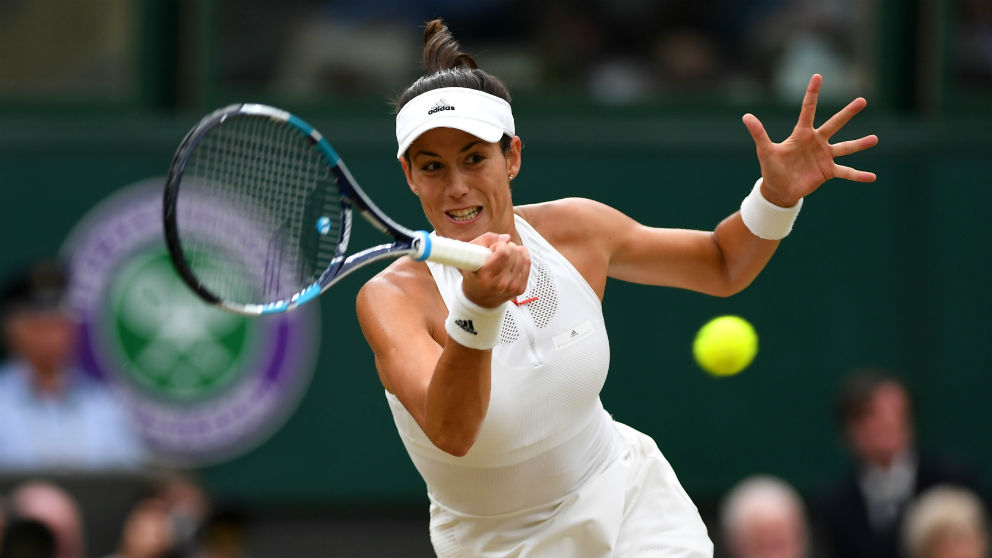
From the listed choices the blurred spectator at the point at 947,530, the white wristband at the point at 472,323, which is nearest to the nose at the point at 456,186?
the white wristband at the point at 472,323

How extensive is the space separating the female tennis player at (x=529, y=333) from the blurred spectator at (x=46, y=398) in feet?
10.1

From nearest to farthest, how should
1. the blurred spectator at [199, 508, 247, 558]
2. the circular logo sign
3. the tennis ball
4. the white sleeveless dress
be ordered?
the white sleeveless dress → the tennis ball → the blurred spectator at [199, 508, 247, 558] → the circular logo sign

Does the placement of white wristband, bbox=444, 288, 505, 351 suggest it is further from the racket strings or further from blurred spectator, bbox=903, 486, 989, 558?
blurred spectator, bbox=903, 486, 989, 558

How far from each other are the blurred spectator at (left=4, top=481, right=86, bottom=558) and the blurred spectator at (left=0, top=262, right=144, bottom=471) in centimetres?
77

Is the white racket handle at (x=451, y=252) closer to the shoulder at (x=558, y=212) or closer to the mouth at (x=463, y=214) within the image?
the mouth at (x=463, y=214)

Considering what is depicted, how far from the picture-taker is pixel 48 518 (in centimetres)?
469

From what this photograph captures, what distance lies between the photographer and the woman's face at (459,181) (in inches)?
132

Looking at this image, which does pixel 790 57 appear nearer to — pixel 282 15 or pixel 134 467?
pixel 282 15

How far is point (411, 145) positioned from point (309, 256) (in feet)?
1.60

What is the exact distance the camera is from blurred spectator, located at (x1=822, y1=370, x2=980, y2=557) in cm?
602

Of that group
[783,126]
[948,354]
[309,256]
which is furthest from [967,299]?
[309,256]

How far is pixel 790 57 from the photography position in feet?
23.5

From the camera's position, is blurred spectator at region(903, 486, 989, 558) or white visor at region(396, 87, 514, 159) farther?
blurred spectator at region(903, 486, 989, 558)

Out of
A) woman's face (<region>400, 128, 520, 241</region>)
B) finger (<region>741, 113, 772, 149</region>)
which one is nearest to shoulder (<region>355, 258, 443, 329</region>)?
woman's face (<region>400, 128, 520, 241</region>)
